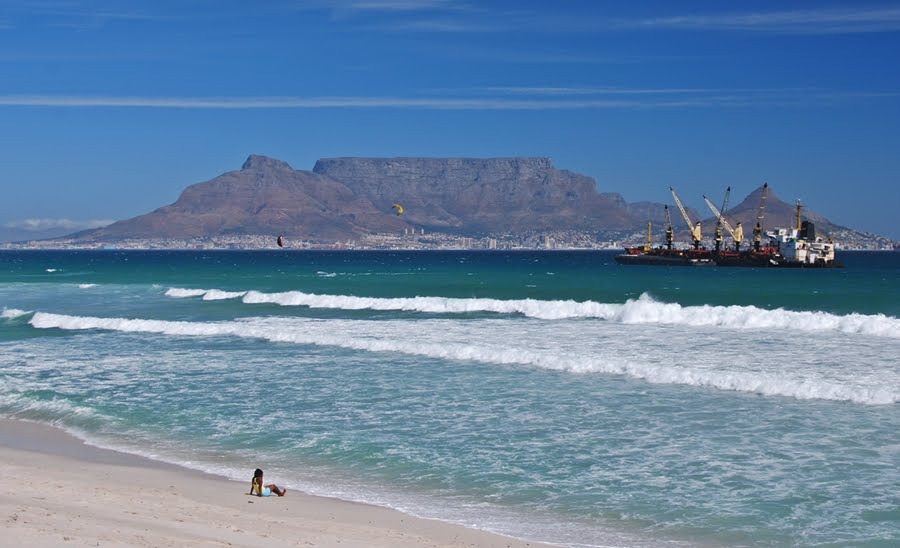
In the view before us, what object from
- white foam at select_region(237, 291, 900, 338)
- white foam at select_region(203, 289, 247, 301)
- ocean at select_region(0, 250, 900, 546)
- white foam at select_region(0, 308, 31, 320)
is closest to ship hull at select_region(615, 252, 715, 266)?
white foam at select_region(203, 289, 247, 301)

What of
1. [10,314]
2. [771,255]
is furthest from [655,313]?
[771,255]

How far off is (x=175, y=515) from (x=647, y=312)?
29918mm

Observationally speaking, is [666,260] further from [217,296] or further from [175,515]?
[175,515]

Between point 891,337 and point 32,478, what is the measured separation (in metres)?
27.6

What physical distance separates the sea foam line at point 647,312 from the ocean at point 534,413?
172 millimetres

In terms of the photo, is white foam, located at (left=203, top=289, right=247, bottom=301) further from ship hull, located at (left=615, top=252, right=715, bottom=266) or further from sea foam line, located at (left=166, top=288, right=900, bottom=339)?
ship hull, located at (left=615, top=252, right=715, bottom=266)

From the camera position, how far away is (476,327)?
A: 35.2m

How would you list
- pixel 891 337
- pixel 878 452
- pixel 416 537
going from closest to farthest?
pixel 416 537 → pixel 878 452 → pixel 891 337

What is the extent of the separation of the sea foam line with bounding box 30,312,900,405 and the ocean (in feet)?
0.30

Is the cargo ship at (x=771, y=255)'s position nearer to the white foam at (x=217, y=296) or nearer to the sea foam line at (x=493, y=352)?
the white foam at (x=217, y=296)

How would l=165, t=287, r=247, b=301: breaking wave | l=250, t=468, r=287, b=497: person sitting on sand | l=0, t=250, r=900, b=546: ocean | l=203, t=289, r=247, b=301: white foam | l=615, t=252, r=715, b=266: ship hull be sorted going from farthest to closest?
l=615, t=252, r=715, b=266: ship hull, l=165, t=287, r=247, b=301: breaking wave, l=203, t=289, r=247, b=301: white foam, l=250, t=468, r=287, b=497: person sitting on sand, l=0, t=250, r=900, b=546: ocean

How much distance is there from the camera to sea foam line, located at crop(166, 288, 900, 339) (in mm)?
33188

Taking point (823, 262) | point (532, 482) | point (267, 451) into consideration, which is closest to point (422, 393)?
point (267, 451)

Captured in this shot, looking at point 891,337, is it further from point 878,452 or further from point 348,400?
point 348,400
